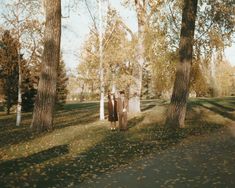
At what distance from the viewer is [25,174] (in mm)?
10406

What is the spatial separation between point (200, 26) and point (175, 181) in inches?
766

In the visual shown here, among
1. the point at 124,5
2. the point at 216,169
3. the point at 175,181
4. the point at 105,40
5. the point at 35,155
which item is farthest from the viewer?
the point at 105,40

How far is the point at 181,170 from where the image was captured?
10422mm

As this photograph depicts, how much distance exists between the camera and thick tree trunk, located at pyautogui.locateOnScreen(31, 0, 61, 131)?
18953 millimetres

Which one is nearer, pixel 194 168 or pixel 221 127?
pixel 194 168

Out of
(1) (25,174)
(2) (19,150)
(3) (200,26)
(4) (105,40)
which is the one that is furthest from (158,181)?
(4) (105,40)

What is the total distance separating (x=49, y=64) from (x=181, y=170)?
1010cm

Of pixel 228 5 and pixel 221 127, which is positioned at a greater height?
pixel 228 5

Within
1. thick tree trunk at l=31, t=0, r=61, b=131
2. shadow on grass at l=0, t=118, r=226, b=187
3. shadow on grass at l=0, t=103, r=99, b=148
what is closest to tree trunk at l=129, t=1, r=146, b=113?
shadow on grass at l=0, t=103, r=99, b=148

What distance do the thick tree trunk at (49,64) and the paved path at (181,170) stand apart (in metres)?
6.77

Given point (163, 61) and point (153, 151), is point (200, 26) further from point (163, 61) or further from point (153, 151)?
point (153, 151)

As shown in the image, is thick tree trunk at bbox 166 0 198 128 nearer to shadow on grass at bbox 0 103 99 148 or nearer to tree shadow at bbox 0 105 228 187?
tree shadow at bbox 0 105 228 187

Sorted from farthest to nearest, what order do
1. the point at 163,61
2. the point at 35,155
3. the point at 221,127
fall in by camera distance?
the point at 163,61 < the point at 221,127 < the point at 35,155

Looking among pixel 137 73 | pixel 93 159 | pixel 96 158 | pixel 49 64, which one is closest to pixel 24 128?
pixel 49 64
